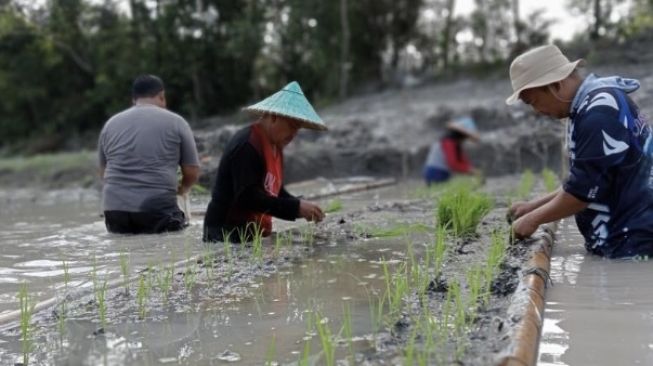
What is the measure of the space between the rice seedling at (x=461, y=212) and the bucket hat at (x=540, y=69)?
852mm

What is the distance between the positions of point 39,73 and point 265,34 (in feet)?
27.2

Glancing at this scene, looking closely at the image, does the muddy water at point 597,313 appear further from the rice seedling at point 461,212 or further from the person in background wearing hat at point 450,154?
the person in background wearing hat at point 450,154

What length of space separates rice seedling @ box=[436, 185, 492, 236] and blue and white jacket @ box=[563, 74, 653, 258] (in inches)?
28.3

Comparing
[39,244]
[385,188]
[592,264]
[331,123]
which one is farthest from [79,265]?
[331,123]

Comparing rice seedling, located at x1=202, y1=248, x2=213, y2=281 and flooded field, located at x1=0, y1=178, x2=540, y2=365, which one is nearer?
flooded field, located at x1=0, y1=178, x2=540, y2=365

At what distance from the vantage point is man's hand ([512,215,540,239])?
11.6 ft

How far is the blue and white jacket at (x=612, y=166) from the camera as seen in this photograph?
3281 mm

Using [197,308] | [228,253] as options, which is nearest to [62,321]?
[197,308]

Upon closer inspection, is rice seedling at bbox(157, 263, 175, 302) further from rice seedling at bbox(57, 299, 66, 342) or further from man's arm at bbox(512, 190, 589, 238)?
man's arm at bbox(512, 190, 589, 238)

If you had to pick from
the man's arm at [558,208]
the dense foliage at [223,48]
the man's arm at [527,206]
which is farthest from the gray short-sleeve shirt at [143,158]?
the dense foliage at [223,48]

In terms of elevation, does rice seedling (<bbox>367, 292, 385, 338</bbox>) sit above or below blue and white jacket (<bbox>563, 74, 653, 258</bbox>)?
below

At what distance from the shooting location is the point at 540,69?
3389 millimetres

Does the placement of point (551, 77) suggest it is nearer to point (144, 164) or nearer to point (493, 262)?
point (493, 262)

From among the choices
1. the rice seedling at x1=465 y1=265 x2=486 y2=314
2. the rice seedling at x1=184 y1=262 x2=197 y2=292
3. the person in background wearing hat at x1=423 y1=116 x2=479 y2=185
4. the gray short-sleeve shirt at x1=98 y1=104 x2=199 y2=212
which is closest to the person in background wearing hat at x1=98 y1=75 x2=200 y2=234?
the gray short-sleeve shirt at x1=98 y1=104 x2=199 y2=212
